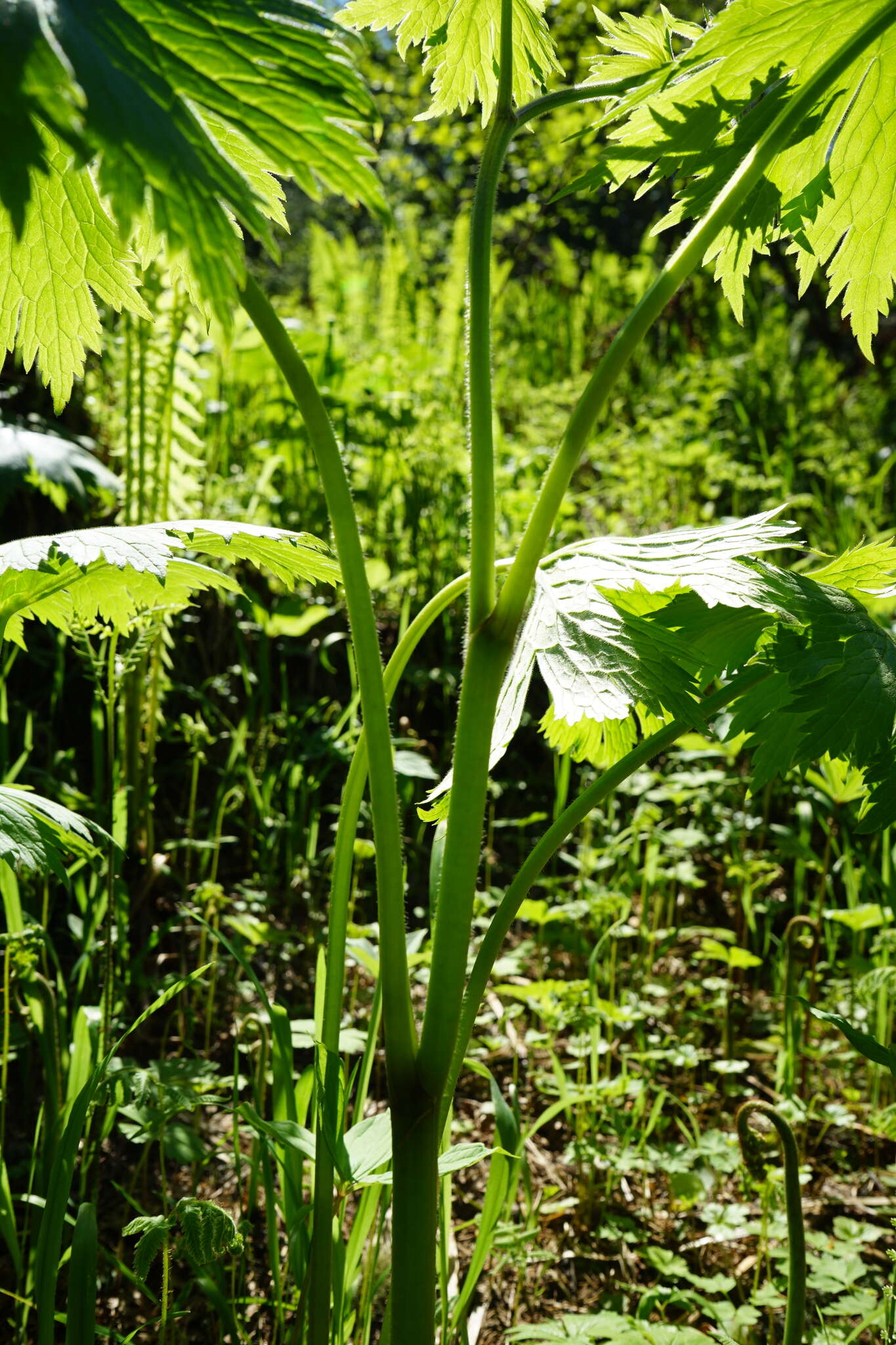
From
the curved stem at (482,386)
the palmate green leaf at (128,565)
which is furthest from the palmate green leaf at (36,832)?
the curved stem at (482,386)

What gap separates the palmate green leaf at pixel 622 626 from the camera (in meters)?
0.80

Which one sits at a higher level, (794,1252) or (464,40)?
(464,40)

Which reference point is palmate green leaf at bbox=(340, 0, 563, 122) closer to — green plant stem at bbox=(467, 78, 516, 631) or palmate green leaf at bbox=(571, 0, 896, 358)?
palmate green leaf at bbox=(571, 0, 896, 358)

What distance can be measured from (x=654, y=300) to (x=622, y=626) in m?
0.26

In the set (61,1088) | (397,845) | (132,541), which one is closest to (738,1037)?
(61,1088)

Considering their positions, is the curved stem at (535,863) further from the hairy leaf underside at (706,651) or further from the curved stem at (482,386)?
the curved stem at (482,386)

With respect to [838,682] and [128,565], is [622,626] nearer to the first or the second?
[838,682]

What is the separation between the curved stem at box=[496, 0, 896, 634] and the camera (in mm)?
792

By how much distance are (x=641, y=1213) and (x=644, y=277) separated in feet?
17.5

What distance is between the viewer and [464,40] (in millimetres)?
956

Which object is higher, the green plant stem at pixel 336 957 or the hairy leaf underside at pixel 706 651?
the hairy leaf underside at pixel 706 651

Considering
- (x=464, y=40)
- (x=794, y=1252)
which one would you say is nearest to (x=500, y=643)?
(x=464, y=40)

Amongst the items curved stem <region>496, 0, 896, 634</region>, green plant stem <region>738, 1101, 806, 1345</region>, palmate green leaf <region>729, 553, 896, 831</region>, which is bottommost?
green plant stem <region>738, 1101, 806, 1345</region>

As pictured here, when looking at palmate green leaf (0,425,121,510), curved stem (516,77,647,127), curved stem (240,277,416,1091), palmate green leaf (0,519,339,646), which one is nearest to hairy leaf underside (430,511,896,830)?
curved stem (240,277,416,1091)
